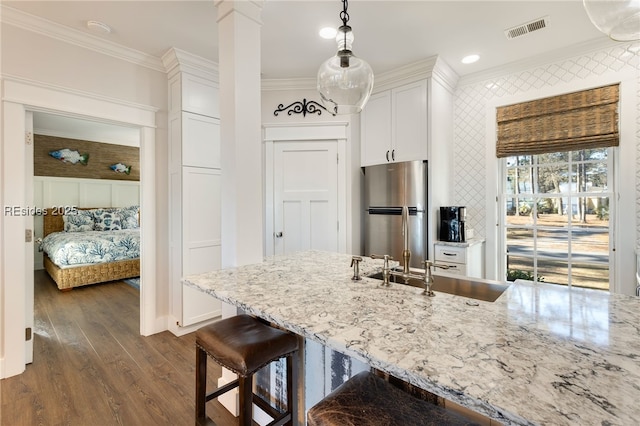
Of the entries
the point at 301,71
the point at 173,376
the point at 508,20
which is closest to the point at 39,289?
the point at 173,376

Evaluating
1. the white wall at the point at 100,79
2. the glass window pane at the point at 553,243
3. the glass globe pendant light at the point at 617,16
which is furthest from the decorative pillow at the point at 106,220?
the glass globe pendant light at the point at 617,16

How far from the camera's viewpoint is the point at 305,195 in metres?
3.48

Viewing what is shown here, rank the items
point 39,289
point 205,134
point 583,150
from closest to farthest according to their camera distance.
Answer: point 583,150 < point 205,134 < point 39,289

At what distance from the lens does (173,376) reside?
7.38ft

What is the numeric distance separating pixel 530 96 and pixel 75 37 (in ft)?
14.1

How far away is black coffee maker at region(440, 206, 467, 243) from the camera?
3021 millimetres

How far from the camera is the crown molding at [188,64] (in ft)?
9.23

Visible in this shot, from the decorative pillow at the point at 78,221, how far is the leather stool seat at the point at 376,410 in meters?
6.66

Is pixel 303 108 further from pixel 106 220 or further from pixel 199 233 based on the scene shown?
pixel 106 220

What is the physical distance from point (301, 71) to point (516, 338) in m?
3.19

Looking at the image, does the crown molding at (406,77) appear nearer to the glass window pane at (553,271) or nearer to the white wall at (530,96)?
the white wall at (530,96)

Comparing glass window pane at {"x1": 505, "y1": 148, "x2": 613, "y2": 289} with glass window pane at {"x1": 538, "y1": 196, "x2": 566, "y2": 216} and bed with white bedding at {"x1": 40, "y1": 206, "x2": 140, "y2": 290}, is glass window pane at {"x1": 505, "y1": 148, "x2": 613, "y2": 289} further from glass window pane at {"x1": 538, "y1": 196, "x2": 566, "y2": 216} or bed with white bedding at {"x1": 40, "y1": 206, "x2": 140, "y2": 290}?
bed with white bedding at {"x1": 40, "y1": 206, "x2": 140, "y2": 290}

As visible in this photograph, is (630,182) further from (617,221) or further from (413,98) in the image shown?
(413,98)

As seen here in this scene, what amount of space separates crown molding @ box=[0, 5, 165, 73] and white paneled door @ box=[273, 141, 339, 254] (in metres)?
1.53
